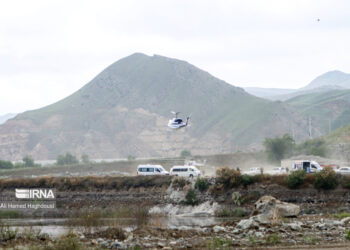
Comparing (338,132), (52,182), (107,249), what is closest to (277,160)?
(338,132)

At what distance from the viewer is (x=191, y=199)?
55.9 metres

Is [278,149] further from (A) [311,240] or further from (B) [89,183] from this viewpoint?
(A) [311,240]

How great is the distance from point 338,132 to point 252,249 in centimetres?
10899

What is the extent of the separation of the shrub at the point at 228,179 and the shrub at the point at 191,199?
8.64ft

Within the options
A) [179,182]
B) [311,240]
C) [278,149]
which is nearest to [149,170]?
[179,182]

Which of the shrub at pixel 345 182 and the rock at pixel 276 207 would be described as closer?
the rock at pixel 276 207

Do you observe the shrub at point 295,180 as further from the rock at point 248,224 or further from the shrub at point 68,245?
the shrub at point 68,245

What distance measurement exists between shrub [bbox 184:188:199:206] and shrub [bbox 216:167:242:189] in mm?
2633

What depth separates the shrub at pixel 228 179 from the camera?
55.7 m

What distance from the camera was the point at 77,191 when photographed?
61.8 m

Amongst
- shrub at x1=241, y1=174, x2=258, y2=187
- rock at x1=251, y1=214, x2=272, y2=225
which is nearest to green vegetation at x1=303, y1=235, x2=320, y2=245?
rock at x1=251, y1=214, x2=272, y2=225

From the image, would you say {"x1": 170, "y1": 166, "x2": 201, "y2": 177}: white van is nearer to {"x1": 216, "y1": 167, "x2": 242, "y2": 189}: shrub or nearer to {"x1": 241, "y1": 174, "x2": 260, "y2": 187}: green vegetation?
{"x1": 216, "y1": 167, "x2": 242, "y2": 189}: shrub

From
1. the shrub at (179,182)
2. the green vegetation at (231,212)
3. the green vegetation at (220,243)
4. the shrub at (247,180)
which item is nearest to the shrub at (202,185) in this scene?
the shrub at (179,182)

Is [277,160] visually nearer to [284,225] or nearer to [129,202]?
[129,202]
